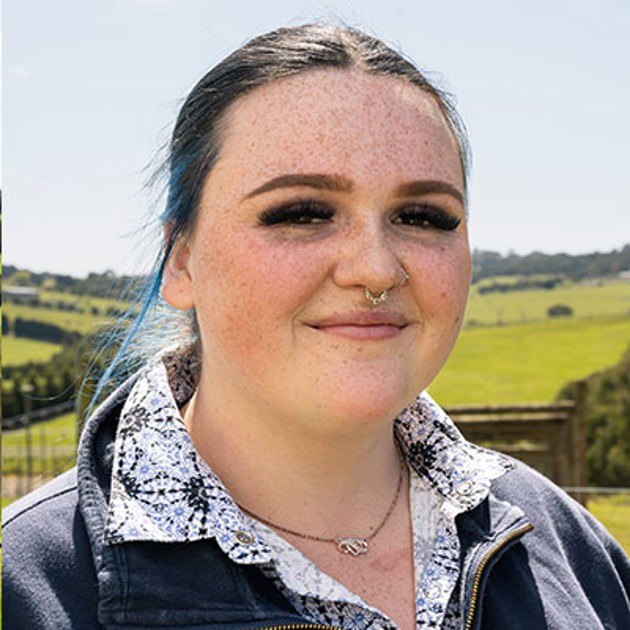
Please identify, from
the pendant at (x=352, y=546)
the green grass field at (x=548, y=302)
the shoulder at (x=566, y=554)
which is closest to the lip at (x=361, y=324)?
the pendant at (x=352, y=546)

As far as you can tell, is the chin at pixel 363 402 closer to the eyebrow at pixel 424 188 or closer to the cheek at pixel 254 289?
the cheek at pixel 254 289

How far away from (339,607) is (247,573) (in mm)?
198

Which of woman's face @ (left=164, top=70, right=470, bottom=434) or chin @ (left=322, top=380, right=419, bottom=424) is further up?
woman's face @ (left=164, top=70, right=470, bottom=434)

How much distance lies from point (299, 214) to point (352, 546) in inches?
28.7

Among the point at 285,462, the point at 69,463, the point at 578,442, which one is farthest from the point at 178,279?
the point at 578,442

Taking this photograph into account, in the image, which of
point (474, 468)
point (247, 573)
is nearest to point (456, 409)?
point (474, 468)

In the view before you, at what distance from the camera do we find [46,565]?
142 cm

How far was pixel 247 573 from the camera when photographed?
150 cm

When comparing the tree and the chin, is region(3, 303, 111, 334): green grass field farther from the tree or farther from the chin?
the chin

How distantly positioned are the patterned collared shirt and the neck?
0.08 metres

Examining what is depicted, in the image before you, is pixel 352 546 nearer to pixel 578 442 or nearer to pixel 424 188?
pixel 424 188

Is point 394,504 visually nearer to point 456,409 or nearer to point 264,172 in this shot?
point 264,172

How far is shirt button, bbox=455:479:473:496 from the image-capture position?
187 cm

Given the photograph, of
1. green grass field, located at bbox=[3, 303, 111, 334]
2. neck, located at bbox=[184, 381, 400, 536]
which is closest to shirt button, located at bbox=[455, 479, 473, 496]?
neck, located at bbox=[184, 381, 400, 536]
